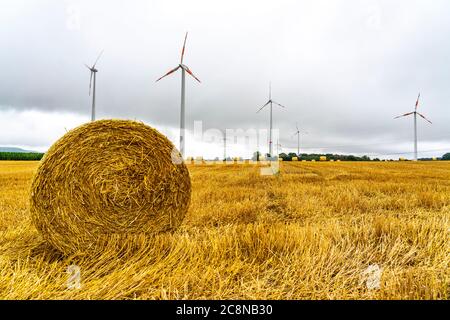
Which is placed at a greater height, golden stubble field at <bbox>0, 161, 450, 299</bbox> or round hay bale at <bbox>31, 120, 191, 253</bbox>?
round hay bale at <bbox>31, 120, 191, 253</bbox>

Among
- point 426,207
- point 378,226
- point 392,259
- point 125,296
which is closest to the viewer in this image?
point 125,296

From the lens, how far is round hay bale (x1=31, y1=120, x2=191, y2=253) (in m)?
3.98

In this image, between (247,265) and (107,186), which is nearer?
(247,265)

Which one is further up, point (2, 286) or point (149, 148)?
point (149, 148)

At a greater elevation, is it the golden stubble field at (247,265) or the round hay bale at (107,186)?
the round hay bale at (107,186)

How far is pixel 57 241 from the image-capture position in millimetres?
3918

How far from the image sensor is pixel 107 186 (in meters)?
4.29

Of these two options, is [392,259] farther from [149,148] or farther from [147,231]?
[149,148]

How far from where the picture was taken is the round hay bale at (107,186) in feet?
13.0

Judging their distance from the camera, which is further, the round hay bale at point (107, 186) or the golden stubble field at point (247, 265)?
the round hay bale at point (107, 186)

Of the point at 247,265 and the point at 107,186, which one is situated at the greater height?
the point at 107,186

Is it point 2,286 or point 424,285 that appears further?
point 2,286

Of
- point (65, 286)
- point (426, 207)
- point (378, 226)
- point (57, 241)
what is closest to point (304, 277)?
point (378, 226)

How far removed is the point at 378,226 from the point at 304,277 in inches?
77.0
